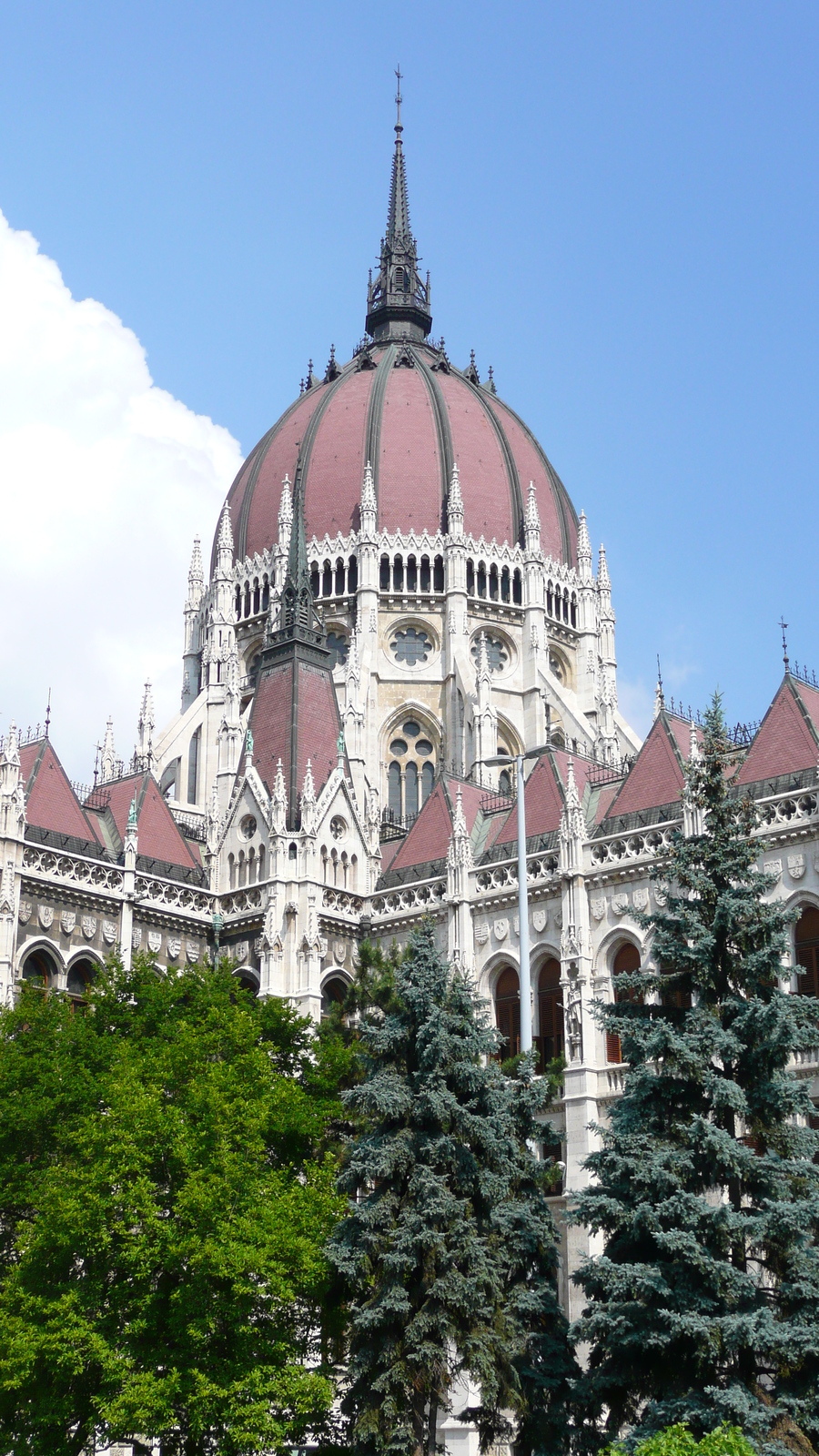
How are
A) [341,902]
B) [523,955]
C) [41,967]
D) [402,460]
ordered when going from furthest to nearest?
1. [402,460]
2. [341,902]
3. [41,967]
4. [523,955]

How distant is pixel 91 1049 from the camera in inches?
1403

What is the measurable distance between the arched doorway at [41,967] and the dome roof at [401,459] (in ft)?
Answer: 88.1

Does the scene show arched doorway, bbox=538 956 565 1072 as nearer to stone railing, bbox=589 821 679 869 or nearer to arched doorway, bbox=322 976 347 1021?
stone railing, bbox=589 821 679 869

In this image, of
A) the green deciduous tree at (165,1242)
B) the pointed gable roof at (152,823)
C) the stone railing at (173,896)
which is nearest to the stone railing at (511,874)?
the stone railing at (173,896)

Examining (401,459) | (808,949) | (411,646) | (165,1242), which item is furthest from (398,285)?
(165,1242)

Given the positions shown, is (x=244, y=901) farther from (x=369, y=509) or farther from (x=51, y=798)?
(x=369, y=509)

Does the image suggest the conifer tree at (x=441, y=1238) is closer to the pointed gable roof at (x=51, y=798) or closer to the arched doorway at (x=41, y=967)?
the arched doorway at (x=41, y=967)

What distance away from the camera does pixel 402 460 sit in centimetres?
6881

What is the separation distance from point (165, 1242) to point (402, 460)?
42866 millimetres

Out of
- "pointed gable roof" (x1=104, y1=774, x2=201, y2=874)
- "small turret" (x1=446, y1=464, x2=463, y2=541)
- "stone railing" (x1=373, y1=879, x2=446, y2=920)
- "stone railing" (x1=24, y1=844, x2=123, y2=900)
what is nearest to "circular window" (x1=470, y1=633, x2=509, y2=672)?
"small turret" (x1=446, y1=464, x2=463, y2=541)

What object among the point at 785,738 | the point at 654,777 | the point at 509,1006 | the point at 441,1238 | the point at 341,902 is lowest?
the point at 441,1238

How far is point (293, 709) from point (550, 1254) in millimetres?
25529

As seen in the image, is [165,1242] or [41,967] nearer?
[165,1242]

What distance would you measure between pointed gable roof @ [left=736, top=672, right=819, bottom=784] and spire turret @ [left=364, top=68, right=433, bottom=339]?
41.1m
